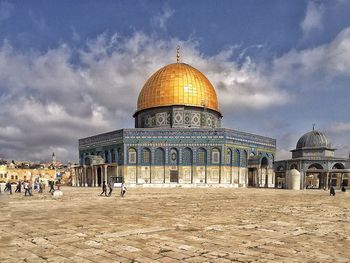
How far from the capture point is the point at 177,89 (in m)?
44.9

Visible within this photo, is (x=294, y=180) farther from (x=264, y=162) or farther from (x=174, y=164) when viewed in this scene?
(x=174, y=164)

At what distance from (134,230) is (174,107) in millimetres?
37045

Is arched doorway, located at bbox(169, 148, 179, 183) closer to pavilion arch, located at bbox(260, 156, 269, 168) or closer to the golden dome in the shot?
the golden dome

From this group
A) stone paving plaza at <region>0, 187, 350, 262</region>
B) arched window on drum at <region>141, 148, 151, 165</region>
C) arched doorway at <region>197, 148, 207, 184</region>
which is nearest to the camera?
stone paving plaza at <region>0, 187, 350, 262</region>

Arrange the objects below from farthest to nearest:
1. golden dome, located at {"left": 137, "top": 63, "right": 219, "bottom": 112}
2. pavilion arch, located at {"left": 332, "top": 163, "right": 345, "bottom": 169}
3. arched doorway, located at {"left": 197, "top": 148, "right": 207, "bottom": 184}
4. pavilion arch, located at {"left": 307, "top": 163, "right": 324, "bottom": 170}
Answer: golden dome, located at {"left": 137, "top": 63, "right": 219, "bottom": 112} → pavilion arch, located at {"left": 307, "top": 163, "right": 324, "bottom": 170} → pavilion arch, located at {"left": 332, "top": 163, "right": 345, "bottom": 169} → arched doorway, located at {"left": 197, "top": 148, "right": 207, "bottom": 184}

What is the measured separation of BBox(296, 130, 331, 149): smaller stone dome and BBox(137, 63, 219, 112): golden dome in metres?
16.1

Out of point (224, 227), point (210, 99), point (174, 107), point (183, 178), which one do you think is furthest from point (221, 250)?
point (210, 99)

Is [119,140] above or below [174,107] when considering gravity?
below

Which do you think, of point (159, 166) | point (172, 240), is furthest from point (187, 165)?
point (172, 240)

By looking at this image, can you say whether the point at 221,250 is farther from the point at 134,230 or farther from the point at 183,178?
the point at 183,178

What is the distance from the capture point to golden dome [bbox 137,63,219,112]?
44844mm

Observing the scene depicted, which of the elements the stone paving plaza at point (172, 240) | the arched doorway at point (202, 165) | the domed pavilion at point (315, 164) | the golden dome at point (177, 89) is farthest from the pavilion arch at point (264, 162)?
the stone paving plaza at point (172, 240)

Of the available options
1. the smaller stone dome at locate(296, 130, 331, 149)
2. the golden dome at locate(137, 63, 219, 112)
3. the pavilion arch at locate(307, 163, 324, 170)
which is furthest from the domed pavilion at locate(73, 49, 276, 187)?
the smaller stone dome at locate(296, 130, 331, 149)

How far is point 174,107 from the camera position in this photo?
44.4 metres
